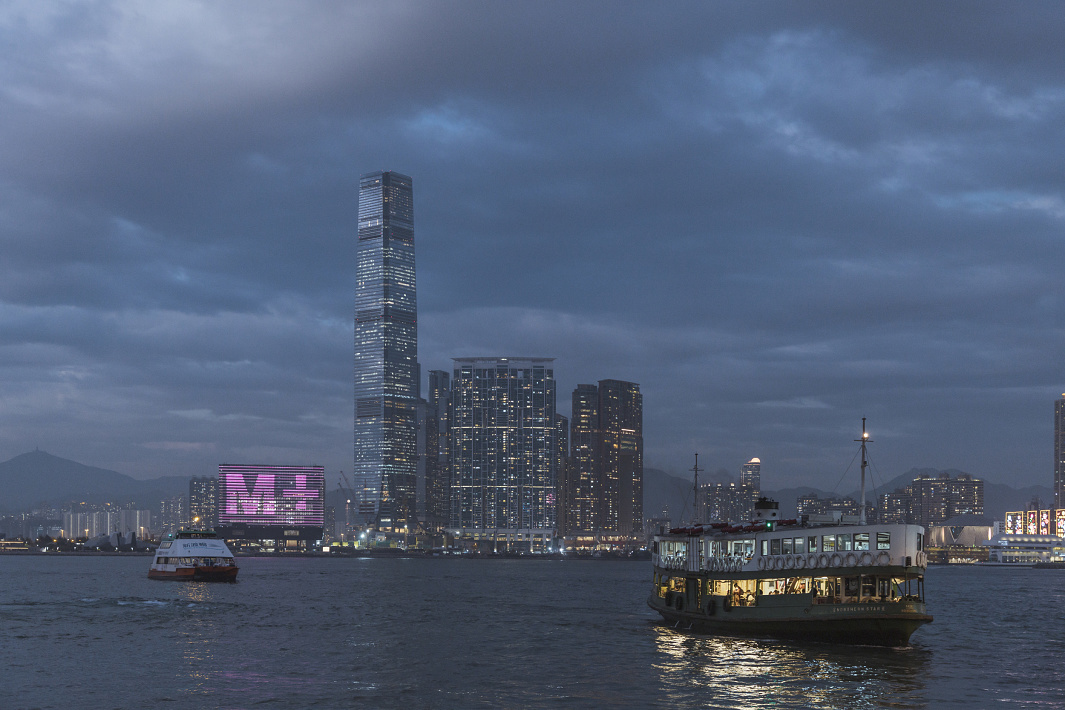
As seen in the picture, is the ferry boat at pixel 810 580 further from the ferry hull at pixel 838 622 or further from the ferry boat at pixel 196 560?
the ferry boat at pixel 196 560

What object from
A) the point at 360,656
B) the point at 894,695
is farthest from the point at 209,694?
the point at 894,695

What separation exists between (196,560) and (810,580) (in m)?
141

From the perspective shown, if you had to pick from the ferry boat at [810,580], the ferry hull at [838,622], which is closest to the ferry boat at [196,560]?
the ferry boat at [810,580]

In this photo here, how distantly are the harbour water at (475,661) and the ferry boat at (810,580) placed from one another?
222 centimetres

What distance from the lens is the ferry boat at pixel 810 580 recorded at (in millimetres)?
71750

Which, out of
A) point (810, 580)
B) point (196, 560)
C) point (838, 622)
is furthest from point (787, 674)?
point (196, 560)

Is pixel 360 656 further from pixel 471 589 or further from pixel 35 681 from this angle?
pixel 471 589

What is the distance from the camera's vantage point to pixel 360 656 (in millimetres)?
78625

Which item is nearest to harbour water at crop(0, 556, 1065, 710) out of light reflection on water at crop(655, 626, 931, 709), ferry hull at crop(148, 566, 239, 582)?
light reflection on water at crop(655, 626, 931, 709)

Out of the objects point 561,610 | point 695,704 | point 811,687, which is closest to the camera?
point 695,704

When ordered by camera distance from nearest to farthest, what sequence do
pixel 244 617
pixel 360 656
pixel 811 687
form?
pixel 811 687 < pixel 360 656 < pixel 244 617

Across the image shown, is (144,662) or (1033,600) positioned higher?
(144,662)

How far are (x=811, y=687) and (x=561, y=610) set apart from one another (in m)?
66.2

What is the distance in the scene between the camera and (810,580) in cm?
7512
